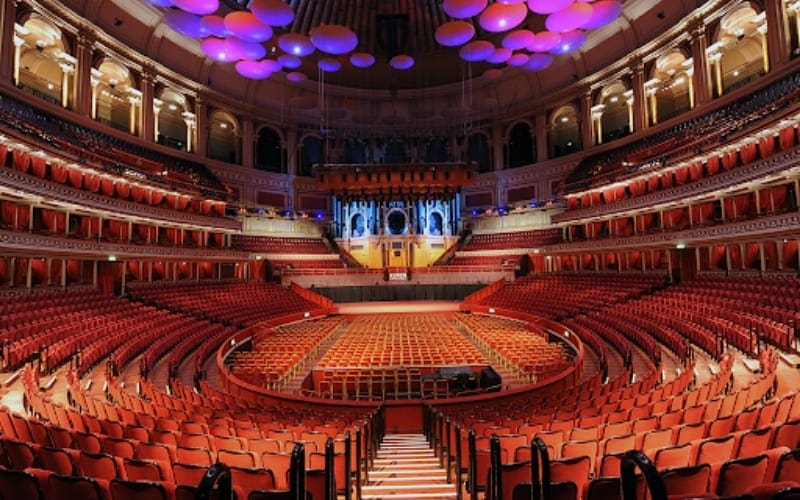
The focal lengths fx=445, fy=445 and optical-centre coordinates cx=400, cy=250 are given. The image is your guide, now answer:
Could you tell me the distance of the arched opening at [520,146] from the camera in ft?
86.0

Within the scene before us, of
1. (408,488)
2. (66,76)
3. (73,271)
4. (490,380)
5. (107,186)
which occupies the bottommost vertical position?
(490,380)

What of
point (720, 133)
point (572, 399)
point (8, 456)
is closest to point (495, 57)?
point (720, 133)

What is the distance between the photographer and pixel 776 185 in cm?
1345

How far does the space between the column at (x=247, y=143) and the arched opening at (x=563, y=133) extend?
666 inches

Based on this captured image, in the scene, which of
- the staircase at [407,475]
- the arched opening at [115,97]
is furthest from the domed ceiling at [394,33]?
the staircase at [407,475]

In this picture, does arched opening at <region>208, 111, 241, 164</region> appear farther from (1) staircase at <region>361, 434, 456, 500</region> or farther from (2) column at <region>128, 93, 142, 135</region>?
(1) staircase at <region>361, 434, 456, 500</region>

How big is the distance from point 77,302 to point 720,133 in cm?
2088

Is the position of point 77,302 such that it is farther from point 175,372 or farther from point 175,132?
point 175,132

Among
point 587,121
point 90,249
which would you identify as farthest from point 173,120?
point 587,121

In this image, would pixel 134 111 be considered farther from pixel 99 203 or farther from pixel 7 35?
pixel 99 203

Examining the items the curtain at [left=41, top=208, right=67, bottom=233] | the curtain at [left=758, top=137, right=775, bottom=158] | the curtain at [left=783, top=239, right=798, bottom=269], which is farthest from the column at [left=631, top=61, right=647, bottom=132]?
the curtain at [left=41, top=208, right=67, bottom=233]

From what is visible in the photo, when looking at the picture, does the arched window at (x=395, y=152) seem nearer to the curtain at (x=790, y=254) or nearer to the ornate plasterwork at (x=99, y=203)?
the ornate plasterwork at (x=99, y=203)

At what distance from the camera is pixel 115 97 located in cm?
2142

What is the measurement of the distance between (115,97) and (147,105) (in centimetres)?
238
